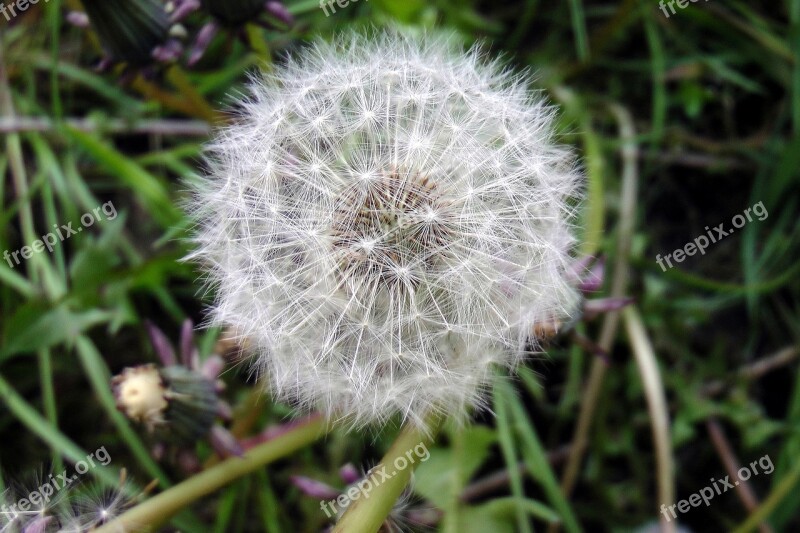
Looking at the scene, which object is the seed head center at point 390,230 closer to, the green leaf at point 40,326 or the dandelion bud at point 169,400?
the dandelion bud at point 169,400

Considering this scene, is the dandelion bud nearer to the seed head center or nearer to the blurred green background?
the blurred green background

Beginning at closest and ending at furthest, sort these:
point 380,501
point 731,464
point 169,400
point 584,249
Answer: point 380,501
point 169,400
point 584,249
point 731,464

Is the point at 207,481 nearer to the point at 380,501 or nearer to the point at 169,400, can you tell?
the point at 169,400

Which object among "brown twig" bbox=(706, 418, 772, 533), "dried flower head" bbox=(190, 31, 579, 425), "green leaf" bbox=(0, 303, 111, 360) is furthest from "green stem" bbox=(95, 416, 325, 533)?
"brown twig" bbox=(706, 418, 772, 533)

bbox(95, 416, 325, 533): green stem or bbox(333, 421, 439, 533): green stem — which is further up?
bbox(95, 416, 325, 533): green stem

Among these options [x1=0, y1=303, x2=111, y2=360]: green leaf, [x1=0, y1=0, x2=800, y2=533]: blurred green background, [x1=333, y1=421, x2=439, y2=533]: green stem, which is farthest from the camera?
[x1=0, y1=0, x2=800, y2=533]: blurred green background

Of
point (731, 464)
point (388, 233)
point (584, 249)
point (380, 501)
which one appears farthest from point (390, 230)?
point (731, 464)

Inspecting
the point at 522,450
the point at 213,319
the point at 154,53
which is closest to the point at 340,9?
the point at 154,53

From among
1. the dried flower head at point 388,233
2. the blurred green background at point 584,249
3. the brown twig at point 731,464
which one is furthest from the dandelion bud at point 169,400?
the brown twig at point 731,464
